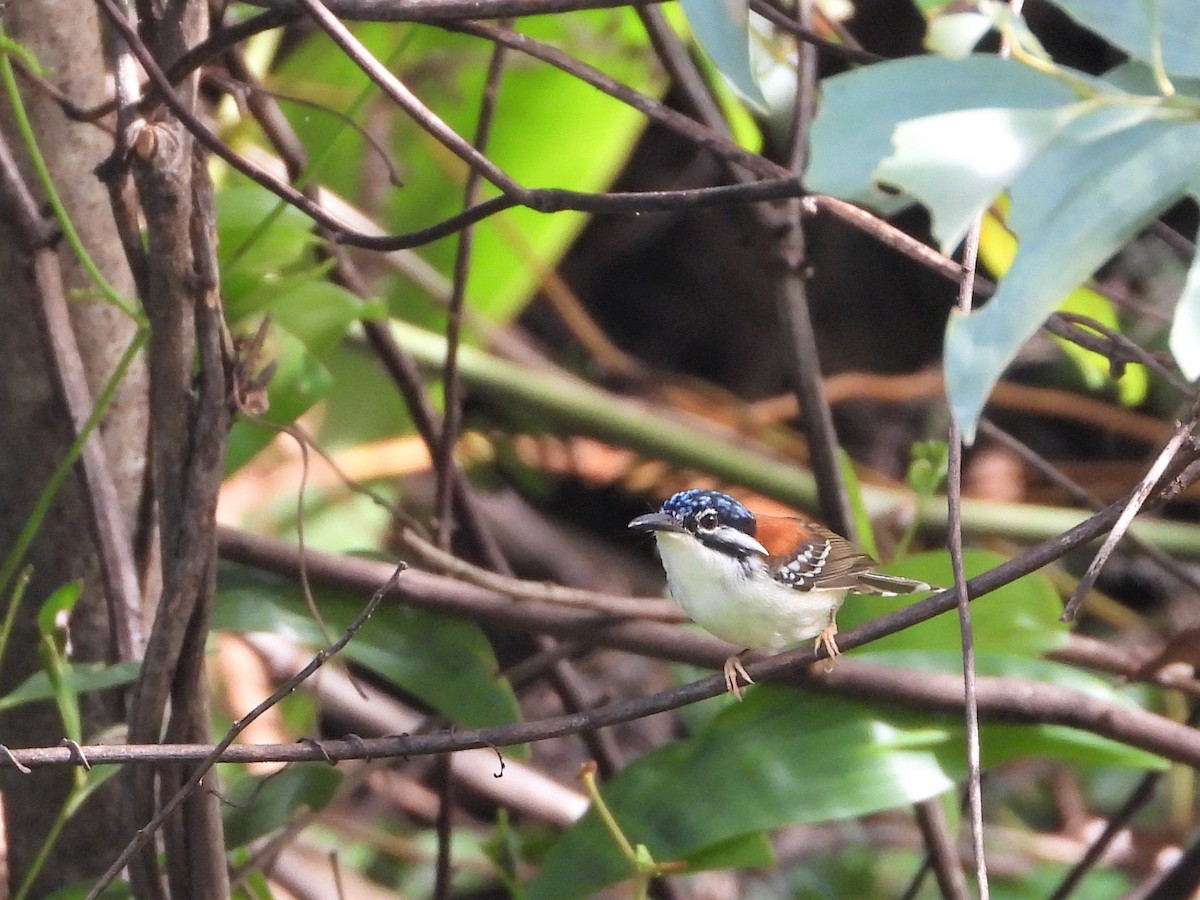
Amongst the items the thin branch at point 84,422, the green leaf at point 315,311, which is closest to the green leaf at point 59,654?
the thin branch at point 84,422

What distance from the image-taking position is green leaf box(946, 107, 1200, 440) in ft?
2.41

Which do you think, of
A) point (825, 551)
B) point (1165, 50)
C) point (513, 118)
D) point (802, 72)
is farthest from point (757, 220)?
point (513, 118)

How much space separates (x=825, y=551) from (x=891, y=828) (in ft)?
6.06

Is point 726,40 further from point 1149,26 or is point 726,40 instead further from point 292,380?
point 292,380

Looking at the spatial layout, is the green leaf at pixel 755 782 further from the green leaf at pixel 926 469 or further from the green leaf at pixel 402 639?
the green leaf at pixel 926 469

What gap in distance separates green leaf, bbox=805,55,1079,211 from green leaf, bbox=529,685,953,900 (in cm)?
112

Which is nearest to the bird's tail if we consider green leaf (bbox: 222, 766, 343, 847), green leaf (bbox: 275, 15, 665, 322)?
green leaf (bbox: 222, 766, 343, 847)

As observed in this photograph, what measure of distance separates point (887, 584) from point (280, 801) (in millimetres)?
975

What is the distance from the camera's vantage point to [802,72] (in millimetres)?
1848

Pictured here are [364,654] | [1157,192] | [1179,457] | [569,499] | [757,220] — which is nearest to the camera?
[1157,192]

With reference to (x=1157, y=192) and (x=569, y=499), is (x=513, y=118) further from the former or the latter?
(x=1157, y=192)

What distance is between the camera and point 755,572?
6.90 ft

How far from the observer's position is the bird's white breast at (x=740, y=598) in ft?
6.33

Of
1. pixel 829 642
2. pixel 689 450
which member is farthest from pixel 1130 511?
pixel 689 450
